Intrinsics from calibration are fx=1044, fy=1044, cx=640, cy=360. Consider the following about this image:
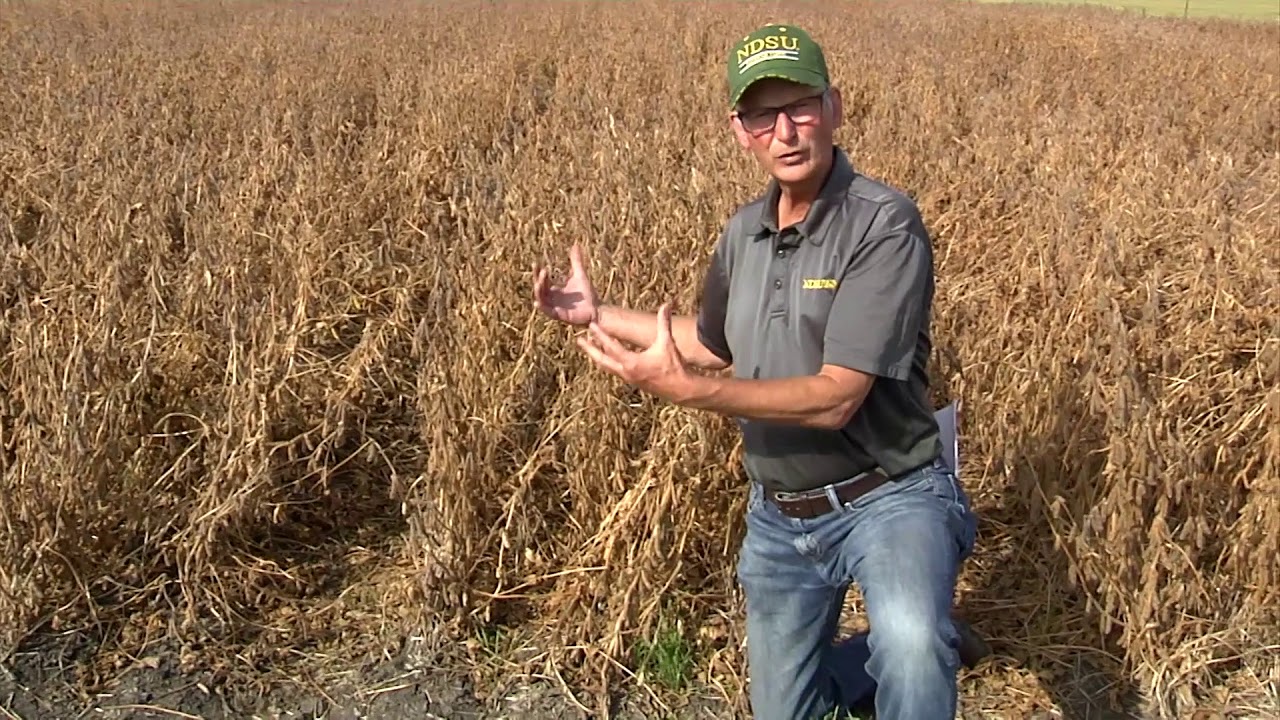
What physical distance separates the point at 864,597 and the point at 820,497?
0.20m

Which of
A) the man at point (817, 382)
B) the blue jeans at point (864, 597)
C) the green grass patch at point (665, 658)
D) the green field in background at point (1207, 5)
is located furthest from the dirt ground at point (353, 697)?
the green field in background at point (1207, 5)

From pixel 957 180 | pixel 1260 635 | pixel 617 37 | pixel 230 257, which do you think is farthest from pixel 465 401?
pixel 617 37

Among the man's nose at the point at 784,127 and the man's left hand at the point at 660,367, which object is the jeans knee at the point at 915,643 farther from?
the man's nose at the point at 784,127

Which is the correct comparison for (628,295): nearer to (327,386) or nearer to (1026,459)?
(327,386)

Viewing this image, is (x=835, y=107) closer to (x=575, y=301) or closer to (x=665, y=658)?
(x=575, y=301)

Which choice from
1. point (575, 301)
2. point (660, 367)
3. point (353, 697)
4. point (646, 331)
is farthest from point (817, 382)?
point (353, 697)

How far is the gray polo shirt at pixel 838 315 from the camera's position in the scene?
1.69 m

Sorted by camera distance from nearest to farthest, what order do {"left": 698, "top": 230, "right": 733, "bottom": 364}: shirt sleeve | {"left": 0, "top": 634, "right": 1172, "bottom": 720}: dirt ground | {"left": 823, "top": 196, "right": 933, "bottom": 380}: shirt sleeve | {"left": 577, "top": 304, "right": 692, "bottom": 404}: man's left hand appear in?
1. {"left": 577, "top": 304, "right": 692, "bottom": 404}: man's left hand
2. {"left": 823, "top": 196, "right": 933, "bottom": 380}: shirt sleeve
3. {"left": 698, "top": 230, "right": 733, "bottom": 364}: shirt sleeve
4. {"left": 0, "top": 634, "right": 1172, "bottom": 720}: dirt ground

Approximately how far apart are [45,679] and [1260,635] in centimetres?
280

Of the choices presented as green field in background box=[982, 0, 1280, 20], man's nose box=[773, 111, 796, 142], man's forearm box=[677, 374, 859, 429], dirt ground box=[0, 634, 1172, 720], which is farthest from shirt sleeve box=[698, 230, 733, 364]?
green field in background box=[982, 0, 1280, 20]

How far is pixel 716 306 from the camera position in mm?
2104

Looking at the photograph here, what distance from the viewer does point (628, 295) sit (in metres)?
2.83

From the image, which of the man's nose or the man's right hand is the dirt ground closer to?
the man's right hand

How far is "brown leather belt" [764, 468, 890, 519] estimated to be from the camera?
1.88 metres
